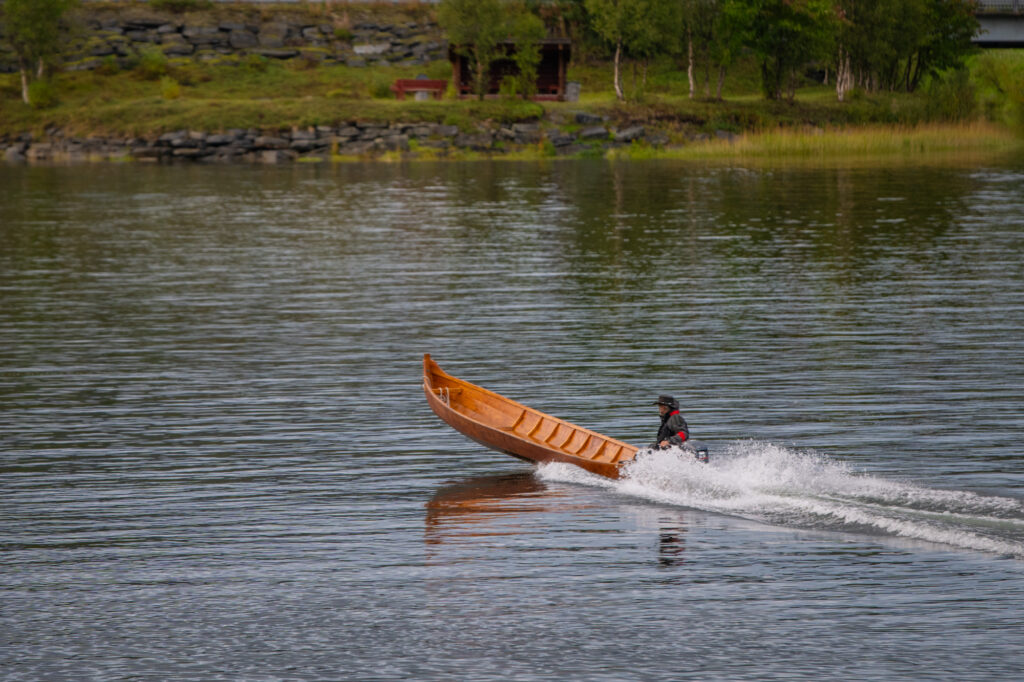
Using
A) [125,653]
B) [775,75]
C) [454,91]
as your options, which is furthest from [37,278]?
[775,75]

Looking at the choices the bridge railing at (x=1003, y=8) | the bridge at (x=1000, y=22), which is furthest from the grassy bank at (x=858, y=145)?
the bridge at (x=1000, y=22)

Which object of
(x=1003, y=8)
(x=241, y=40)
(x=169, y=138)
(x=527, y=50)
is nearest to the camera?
(x=169, y=138)

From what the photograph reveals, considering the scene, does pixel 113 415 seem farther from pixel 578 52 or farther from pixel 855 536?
pixel 578 52

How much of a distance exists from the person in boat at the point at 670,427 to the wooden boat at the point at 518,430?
0.65m

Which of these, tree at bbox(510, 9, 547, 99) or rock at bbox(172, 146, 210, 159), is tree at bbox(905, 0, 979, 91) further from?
rock at bbox(172, 146, 210, 159)

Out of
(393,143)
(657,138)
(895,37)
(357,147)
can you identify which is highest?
(895,37)

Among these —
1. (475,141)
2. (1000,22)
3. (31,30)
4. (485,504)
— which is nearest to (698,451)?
(485,504)

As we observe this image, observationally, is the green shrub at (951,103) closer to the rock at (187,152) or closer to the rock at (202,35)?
the rock at (187,152)

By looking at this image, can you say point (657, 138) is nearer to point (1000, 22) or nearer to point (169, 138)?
point (1000, 22)

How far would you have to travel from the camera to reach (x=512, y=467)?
24.6 meters

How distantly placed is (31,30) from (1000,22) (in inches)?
3932

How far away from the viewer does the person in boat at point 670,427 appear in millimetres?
22094

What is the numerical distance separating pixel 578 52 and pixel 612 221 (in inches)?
3345

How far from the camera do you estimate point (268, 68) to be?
135000mm
